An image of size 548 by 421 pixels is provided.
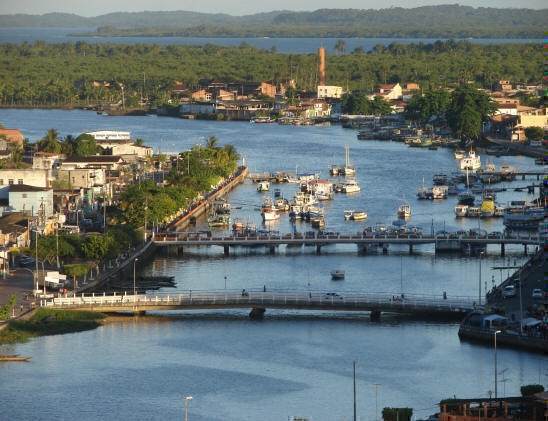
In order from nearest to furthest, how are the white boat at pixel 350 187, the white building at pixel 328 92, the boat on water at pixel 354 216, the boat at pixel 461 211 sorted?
the boat on water at pixel 354 216
the boat at pixel 461 211
the white boat at pixel 350 187
the white building at pixel 328 92

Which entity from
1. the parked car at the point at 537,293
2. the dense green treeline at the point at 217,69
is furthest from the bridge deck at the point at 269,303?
the dense green treeline at the point at 217,69

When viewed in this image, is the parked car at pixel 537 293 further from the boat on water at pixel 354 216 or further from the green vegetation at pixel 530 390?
the boat on water at pixel 354 216

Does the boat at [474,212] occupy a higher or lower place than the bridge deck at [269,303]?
lower

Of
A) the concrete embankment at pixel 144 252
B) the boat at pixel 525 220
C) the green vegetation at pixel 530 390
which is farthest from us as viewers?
the boat at pixel 525 220

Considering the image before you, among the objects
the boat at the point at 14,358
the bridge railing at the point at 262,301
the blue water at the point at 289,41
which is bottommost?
the blue water at the point at 289,41

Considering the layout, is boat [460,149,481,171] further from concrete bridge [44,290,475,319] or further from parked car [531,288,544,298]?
parked car [531,288,544,298]

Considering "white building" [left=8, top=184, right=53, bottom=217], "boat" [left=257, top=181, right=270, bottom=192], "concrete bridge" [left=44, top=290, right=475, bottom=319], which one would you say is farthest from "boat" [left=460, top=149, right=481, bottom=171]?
"concrete bridge" [left=44, top=290, right=475, bottom=319]

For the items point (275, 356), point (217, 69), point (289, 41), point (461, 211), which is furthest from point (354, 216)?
point (289, 41)

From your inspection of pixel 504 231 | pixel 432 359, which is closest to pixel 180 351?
pixel 432 359

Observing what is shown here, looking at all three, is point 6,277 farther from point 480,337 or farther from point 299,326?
point 480,337
